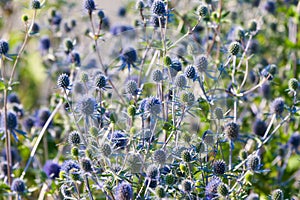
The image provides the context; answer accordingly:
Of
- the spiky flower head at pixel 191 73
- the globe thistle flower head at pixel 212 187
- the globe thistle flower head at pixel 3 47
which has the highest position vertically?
the globe thistle flower head at pixel 3 47

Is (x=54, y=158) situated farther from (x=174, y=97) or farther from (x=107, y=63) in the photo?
(x=174, y=97)

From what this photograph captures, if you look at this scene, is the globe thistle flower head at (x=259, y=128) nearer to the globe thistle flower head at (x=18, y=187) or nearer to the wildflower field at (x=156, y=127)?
the wildflower field at (x=156, y=127)

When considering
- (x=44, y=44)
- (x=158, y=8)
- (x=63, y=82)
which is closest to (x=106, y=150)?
(x=63, y=82)

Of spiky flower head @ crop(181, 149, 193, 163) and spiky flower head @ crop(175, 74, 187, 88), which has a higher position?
spiky flower head @ crop(175, 74, 187, 88)

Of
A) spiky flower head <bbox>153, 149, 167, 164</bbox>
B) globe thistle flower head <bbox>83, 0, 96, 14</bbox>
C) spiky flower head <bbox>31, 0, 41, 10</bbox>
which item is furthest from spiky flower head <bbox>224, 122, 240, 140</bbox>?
spiky flower head <bbox>31, 0, 41, 10</bbox>

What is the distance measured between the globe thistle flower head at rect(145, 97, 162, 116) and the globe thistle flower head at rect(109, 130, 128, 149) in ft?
0.33

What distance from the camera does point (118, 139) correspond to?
5.29 ft

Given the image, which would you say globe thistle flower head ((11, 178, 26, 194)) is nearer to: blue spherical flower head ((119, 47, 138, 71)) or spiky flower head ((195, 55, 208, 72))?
blue spherical flower head ((119, 47, 138, 71))

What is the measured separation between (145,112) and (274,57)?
184 cm

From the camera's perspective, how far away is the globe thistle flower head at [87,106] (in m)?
1.64

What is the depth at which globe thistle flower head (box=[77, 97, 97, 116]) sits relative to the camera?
164cm

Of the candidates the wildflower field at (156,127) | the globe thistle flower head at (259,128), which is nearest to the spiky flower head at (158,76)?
the wildflower field at (156,127)

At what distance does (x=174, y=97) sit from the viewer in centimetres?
168

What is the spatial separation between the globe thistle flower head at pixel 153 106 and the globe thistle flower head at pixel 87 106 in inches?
5.9
